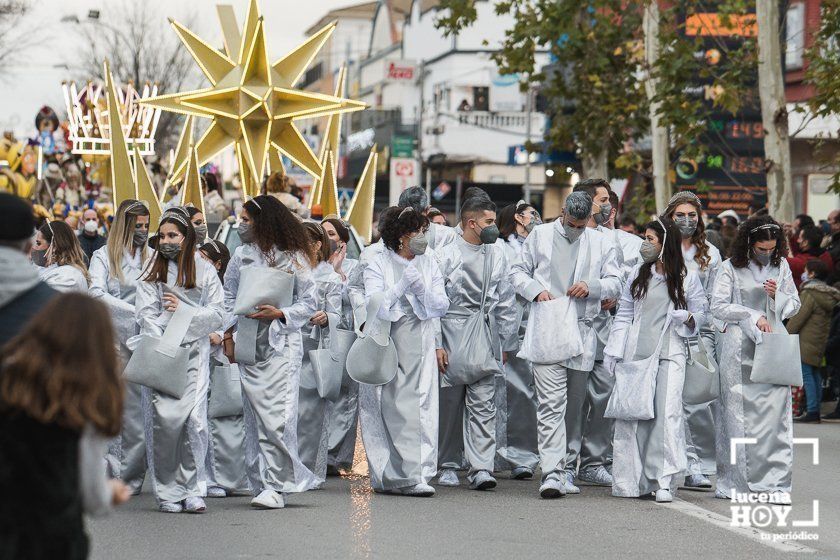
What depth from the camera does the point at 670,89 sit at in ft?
74.9

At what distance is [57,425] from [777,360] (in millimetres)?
6474

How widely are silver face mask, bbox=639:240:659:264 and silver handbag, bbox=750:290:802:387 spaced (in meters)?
0.84

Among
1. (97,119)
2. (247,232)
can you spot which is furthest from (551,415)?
(97,119)

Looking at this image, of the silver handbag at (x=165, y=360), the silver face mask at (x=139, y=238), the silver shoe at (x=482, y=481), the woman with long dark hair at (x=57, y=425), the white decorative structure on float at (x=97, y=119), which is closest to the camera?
the woman with long dark hair at (x=57, y=425)

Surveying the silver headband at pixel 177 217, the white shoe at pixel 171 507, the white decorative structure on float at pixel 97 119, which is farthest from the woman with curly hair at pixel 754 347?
the white decorative structure on float at pixel 97 119

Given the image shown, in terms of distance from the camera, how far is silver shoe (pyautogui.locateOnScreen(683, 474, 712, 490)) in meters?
11.3

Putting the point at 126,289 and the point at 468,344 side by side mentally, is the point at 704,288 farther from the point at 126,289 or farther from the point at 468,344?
the point at 126,289

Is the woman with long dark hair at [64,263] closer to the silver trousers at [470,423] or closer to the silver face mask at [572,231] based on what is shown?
the silver trousers at [470,423]

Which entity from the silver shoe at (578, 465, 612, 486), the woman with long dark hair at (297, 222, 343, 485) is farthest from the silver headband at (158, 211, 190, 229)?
the silver shoe at (578, 465, 612, 486)

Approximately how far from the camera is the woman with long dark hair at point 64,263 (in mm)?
9922

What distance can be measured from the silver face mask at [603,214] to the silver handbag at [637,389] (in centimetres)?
161

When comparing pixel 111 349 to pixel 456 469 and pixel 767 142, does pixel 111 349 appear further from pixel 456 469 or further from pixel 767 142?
pixel 767 142

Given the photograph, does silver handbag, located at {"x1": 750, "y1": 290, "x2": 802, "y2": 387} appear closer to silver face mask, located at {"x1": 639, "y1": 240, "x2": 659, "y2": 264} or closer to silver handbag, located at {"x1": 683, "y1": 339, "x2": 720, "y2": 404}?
silver handbag, located at {"x1": 683, "y1": 339, "x2": 720, "y2": 404}

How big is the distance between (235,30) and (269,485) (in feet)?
32.3
